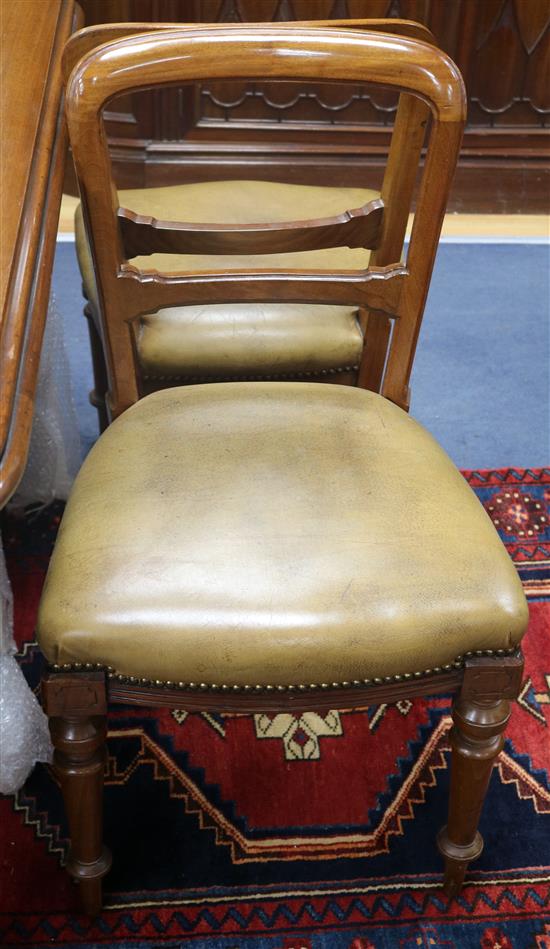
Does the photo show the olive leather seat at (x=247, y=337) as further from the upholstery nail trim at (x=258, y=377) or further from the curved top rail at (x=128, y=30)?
the curved top rail at (x=128, y=30)

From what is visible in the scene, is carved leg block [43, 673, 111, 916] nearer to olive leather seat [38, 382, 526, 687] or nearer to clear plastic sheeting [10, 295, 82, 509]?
olive leather seat [38, 382, 526, 687]

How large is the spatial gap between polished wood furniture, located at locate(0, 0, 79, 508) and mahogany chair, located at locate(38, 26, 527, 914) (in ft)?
0.25

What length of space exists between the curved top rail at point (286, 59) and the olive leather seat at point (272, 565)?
413 mm

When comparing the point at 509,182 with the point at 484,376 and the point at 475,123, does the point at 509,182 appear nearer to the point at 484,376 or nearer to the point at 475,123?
the point at 475,123

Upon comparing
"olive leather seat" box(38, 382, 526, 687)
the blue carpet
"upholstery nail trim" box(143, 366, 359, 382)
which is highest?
"olive leather seat" box(38, 382, 526, 687)

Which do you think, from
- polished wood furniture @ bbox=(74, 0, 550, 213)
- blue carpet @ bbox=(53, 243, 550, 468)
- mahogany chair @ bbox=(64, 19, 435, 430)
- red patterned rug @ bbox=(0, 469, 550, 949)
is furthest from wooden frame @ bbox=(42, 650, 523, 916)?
polished wood furniture @ bbox=(74, 0, 550, 213)

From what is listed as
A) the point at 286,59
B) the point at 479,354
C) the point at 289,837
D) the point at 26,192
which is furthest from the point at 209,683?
the point at 479,354

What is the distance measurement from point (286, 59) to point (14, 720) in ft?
2.94

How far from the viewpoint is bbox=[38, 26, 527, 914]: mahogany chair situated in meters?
0.97

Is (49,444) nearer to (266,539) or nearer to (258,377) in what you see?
(258,377)

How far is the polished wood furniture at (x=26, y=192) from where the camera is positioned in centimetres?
81

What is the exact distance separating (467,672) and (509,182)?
248cm

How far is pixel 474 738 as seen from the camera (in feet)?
3.51

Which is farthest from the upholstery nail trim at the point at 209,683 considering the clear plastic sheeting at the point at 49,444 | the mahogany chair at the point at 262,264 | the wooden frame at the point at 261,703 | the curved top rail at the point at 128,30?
the curved top rail at the point at 128,30
